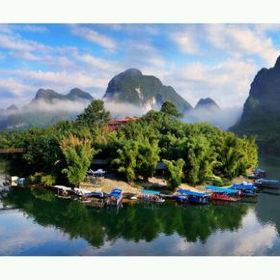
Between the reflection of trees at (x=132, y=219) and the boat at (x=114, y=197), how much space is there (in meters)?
0.55

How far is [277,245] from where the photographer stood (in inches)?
557

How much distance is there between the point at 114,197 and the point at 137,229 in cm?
345

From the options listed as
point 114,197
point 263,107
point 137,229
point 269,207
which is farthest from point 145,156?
point 263,107

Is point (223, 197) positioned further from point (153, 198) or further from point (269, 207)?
point (153, 198)

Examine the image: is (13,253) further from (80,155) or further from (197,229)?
(80,155)

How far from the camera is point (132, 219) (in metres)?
16.4

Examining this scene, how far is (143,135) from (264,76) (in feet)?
182

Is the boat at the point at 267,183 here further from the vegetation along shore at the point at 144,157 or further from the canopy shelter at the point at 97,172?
the canopy shelter at the point at 97,172

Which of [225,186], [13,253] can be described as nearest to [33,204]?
[13,253]

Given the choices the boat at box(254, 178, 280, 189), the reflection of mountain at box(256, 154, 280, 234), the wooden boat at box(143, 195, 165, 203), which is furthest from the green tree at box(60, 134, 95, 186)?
the boat at box(254, 178, 280, 189)

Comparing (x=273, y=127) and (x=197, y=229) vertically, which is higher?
(x=273, y=127)

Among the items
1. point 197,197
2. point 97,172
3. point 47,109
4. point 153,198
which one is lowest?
point 153,198

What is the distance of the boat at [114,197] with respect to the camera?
59.5 ft

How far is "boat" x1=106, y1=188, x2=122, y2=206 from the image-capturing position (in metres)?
18.1
